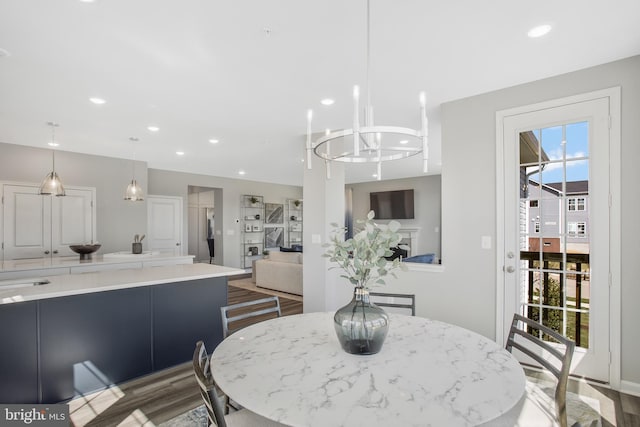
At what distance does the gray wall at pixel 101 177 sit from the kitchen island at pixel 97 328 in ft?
10.8

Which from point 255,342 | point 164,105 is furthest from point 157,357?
point 164,105

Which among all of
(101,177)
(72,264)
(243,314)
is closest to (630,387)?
(243,314)

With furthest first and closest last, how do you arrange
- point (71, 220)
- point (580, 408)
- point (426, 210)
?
1. point (426, 210)
2. point (71, 220)
3. point (580, 408)

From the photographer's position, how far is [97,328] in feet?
8.44

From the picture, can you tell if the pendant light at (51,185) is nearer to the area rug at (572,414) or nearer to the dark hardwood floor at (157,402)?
the dark hardwood floor at (157,402)

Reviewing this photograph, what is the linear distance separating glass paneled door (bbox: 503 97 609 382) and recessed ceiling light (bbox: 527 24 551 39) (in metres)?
0.88

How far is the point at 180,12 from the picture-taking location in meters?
1.93

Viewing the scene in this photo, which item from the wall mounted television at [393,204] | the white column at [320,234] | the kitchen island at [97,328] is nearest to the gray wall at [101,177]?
the kitchen island at [97,328]

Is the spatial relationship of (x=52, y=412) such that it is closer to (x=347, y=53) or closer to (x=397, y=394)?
(x=397, y=394)

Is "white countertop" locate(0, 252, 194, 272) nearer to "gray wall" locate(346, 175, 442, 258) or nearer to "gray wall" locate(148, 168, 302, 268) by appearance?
"gray wall" locate(148, 168, 302, 268)

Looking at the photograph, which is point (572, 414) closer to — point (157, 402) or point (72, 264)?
point (157, 402)

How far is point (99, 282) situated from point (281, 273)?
3.90 meters

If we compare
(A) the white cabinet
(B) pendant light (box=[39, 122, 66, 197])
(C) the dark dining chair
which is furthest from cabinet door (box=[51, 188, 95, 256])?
(C) the dark dining chair

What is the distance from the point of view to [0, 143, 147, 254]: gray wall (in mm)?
5066
